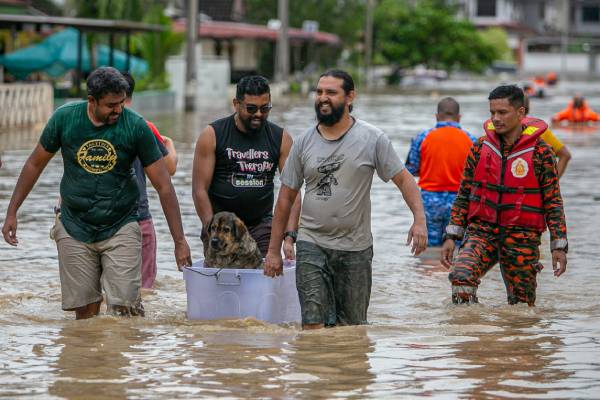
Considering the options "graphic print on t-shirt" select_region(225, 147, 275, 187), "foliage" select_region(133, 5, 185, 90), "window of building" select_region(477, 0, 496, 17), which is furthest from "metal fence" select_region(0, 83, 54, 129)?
"window of building" select_region(477, 0, 496, 17)

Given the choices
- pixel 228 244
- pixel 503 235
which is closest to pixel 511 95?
pixel 503 235

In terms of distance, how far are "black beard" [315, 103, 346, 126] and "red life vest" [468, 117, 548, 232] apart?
1458 millimetres

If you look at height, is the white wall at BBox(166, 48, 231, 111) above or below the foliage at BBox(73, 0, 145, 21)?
below

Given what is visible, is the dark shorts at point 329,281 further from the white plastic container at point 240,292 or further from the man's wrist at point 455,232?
the man's wrist at point 455,232

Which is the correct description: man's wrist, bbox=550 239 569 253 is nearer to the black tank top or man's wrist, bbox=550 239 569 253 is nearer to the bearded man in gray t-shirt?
the bearded man in gray t-shirt

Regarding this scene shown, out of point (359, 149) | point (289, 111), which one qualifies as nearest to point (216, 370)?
point (359, 149)

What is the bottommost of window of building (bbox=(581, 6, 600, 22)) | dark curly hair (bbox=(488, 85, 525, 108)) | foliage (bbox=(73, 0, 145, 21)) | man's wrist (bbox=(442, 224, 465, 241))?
man's wrist (bbox=(442, 224, 465, 241))

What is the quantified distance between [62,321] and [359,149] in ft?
8.58

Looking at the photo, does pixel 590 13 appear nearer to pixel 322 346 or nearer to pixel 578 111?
pixel 578 111

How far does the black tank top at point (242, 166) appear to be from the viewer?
8945mm

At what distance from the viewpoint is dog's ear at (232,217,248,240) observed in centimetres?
870

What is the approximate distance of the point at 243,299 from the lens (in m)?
8.48

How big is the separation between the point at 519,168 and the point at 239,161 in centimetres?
183

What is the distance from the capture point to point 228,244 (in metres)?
8.66
